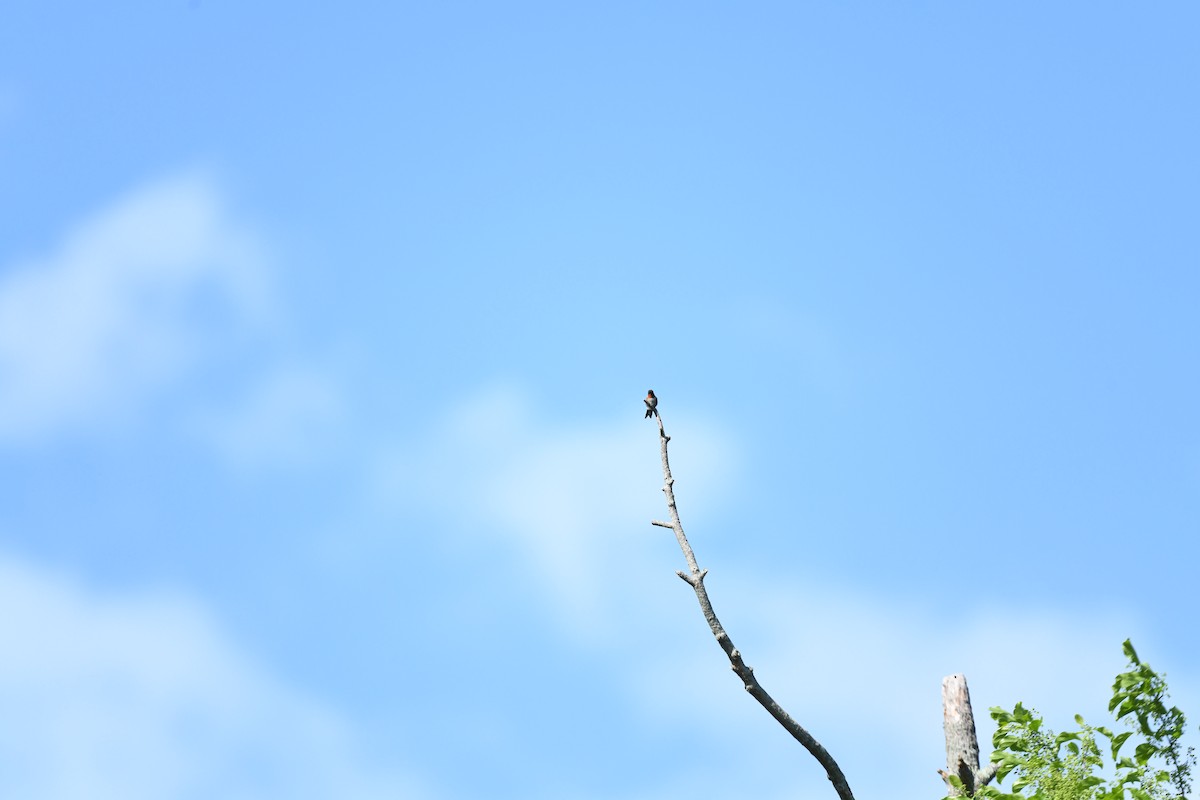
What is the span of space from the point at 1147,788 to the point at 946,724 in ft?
12.4

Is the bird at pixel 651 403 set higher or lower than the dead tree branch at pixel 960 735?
higher

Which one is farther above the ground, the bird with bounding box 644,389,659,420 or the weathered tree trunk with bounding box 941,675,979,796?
the bird with bounding box 644,389,659,420

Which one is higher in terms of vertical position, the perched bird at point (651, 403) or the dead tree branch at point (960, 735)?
the perched bird at point (651, 403)

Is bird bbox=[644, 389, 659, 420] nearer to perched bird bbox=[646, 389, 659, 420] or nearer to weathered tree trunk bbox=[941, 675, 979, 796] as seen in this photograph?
perched bird bbox=[646, 389, 659, 420]

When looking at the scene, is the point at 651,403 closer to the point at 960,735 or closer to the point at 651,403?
the point at 651,403

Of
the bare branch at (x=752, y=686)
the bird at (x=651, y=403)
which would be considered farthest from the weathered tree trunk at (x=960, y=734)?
the bird at (x=651, y=403)

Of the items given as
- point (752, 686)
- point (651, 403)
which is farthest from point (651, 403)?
point (752, 686)

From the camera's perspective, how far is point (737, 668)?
38.2 feet

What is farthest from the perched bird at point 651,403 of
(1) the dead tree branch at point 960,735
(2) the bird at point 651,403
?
(1) the dead tree branch at point 960,735

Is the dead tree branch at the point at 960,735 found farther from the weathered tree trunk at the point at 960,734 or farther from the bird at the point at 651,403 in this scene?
the bird at the point at 651,403

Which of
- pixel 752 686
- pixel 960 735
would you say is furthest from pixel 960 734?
pixel 752 686

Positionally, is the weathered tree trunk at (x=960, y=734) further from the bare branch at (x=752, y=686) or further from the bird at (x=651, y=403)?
the bird at (x=651, y=403)

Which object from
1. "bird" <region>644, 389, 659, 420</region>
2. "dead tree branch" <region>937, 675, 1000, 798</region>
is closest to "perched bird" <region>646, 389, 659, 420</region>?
"bird" <region>644, 389, 659, 420</region>

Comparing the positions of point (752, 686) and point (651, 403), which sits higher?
point (651, 403)
